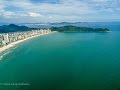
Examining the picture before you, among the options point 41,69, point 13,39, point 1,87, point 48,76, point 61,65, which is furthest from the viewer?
point 13,39

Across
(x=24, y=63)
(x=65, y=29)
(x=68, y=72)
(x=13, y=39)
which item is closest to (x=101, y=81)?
(x=68, y=72)

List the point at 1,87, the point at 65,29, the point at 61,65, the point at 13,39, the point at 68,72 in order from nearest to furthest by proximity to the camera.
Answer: the point at 1,87, the point at 68,72, the point at 61,65, the point at 13,39, the point at 65,29

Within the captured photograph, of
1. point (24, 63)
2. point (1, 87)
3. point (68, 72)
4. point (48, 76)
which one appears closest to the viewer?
point (1, 87)

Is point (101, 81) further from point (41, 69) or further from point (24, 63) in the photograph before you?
point (24, 63)

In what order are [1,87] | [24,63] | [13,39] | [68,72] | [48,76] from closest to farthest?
[1,87]
[48,76]
[68,72]
[24,63]
[13,39]

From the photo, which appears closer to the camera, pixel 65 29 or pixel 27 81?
pixel 27 81

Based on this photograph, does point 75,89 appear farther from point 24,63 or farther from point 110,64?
point 24,63

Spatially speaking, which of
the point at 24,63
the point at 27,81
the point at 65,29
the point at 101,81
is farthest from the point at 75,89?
the point at 65,29

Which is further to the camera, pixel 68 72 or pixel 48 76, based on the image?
pixel 68 72
